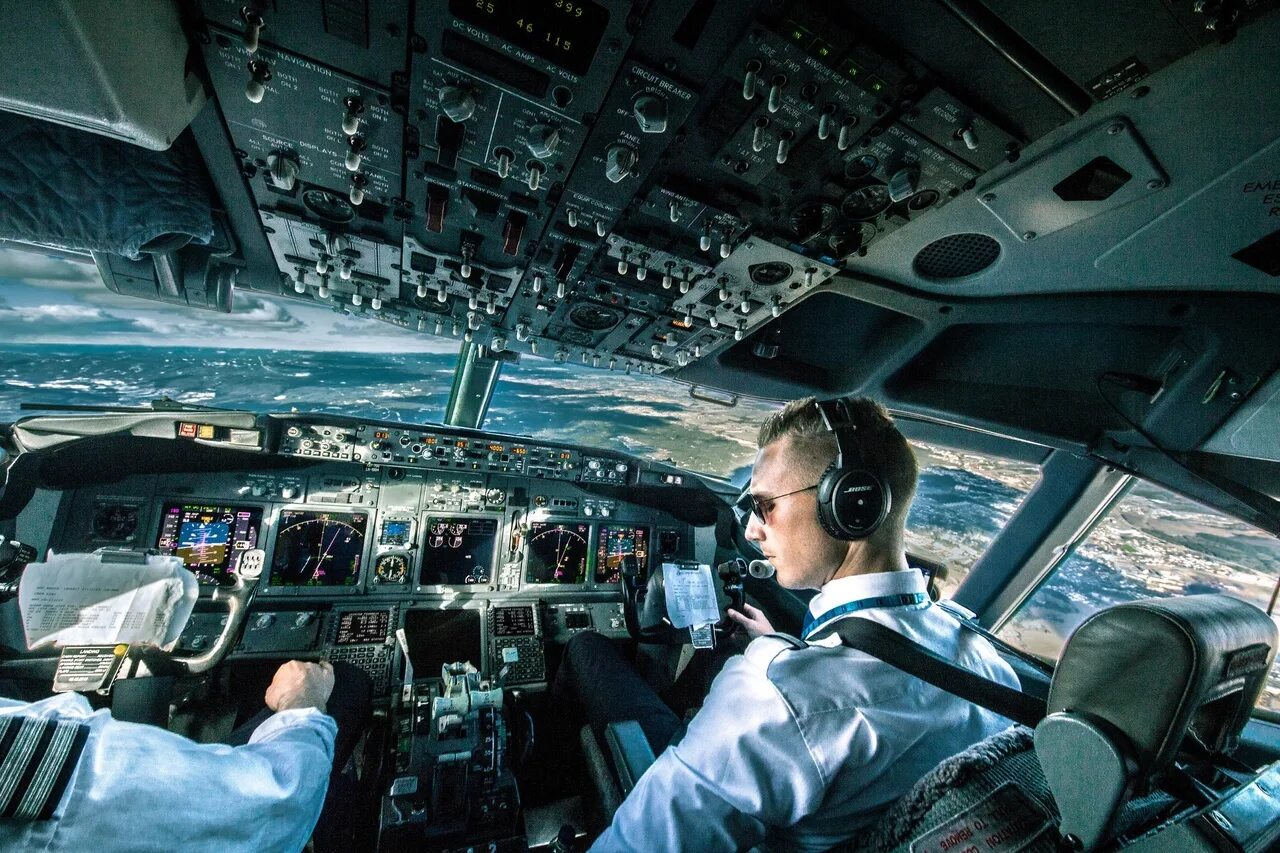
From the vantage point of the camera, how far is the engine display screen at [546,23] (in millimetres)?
1018

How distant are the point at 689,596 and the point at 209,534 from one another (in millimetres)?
3011

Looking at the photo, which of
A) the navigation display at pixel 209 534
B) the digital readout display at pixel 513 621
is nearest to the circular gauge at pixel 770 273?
the digital readout display at pixel 513 621

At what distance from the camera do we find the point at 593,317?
242 cm

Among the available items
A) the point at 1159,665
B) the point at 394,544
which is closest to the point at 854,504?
the point at 1159,665

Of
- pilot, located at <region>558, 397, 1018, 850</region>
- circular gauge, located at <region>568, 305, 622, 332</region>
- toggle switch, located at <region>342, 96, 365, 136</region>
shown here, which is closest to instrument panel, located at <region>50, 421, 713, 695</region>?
circular gauge, located at <region>568, 305, 622, 332</region>

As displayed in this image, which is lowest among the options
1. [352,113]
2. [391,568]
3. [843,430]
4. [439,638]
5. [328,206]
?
[439,638]

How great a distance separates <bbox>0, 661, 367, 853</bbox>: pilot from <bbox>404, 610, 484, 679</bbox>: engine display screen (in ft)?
6.90

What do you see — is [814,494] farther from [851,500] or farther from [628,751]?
[628,751]

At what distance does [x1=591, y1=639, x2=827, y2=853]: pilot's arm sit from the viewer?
87 centimetres

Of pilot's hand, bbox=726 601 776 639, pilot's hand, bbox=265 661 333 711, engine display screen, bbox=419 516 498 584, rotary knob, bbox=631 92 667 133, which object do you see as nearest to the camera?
rotary knob, bbox=631 92 667 133

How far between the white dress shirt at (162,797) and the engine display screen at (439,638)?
214cm

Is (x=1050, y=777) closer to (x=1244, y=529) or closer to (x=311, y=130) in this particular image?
(x=311, y=130)

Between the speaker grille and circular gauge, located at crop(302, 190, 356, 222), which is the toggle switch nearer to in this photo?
circular gauge, located at crop(302, 190, 356, 222)

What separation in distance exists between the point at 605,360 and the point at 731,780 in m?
2.34
